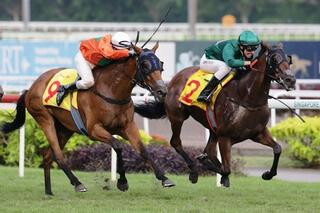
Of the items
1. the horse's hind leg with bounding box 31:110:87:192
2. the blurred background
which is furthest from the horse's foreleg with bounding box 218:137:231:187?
the blurred background

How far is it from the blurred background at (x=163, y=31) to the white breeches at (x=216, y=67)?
4.85 metres

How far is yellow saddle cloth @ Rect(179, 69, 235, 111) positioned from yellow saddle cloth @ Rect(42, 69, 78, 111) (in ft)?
3.91

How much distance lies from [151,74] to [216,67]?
142 centimetres

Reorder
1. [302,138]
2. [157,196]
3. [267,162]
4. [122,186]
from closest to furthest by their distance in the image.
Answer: [122,186] < [157,196] < [302,138] < [267,162]

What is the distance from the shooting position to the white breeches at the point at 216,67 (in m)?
10.4

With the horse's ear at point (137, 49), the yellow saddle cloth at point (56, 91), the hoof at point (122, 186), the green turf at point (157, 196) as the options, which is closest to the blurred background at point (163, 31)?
the green turf at point (157, 196)

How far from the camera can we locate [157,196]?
32.3 ft

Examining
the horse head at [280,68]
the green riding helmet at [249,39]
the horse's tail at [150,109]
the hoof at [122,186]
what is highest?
the green riding helmet at [249,39]

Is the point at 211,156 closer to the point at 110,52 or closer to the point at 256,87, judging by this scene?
the point at 256,87

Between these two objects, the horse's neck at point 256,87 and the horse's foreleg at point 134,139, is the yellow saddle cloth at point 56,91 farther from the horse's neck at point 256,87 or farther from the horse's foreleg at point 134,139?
the horse's neck at point 256,87

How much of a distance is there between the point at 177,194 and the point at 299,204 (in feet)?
4.22

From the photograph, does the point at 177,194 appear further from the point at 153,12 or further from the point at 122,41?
the point at 153,12

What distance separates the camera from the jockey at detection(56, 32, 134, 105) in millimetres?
9844

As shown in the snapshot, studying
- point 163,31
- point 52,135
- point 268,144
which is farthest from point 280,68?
point 163,31
